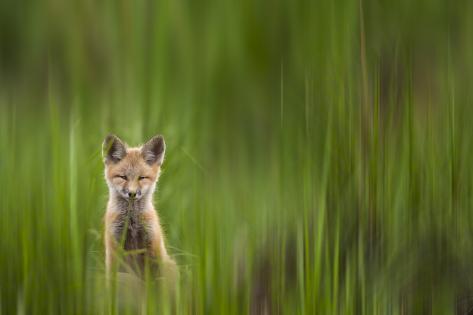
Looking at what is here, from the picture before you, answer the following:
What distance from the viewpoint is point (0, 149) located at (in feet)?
9.41

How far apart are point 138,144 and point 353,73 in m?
0.86

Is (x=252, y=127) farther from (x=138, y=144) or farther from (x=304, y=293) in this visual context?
(x=304, y=293)

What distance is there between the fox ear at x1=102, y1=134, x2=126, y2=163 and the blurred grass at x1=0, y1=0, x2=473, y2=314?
103 millimetres

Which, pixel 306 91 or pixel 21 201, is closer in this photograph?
pixel 21 201

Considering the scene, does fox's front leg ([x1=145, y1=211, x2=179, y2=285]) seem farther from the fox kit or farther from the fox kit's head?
the fox kit's head

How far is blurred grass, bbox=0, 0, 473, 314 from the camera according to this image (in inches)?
101

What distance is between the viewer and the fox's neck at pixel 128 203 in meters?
2.87

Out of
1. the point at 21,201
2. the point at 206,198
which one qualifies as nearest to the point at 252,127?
the point at 206,198

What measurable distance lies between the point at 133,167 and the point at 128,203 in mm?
140

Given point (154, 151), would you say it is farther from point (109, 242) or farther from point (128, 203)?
point (109, 242)

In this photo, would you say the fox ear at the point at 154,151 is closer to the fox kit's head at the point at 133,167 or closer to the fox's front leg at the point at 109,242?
the fox kit's head at the point at 133,167

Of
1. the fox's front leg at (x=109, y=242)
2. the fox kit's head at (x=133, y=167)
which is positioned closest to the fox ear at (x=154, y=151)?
the fox kit's head at (x=133, y=167)

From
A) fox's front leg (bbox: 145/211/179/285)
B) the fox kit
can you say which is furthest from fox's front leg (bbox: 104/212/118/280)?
fox's front leg (bbox: 145/211/179/285)

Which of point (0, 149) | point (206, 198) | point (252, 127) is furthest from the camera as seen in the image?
point (252, 127)
